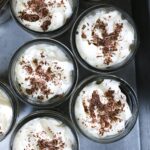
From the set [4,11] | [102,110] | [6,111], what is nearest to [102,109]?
[102,110]

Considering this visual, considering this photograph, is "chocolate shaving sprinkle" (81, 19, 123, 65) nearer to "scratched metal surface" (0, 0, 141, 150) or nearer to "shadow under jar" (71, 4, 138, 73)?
"shadow under jar" (71, 4, 138, 73)

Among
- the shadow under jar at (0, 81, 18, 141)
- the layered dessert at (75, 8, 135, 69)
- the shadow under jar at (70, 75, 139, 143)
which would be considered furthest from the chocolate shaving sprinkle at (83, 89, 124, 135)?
the shadow under jar at (0, 81, 18, 141)

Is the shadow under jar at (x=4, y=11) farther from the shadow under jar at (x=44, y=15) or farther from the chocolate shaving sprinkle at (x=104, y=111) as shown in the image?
the chocolate shaving sprinkle at (x=104, y=111)

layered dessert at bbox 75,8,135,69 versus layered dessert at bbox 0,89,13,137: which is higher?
layered dessert at bbox 75,8,135,69

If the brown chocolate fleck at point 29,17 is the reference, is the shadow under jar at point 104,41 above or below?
below

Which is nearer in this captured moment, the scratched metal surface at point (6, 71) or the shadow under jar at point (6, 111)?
the shadow under jar at point (6, 111)

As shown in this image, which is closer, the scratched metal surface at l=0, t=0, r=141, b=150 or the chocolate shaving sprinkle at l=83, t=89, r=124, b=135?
the chocolate shaving sprinkle at l=83, t=89, r=124, b=135

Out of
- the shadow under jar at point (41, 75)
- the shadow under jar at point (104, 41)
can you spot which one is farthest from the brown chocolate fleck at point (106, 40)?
the shadow under jar at point (41, 75)
